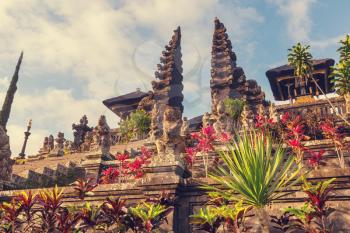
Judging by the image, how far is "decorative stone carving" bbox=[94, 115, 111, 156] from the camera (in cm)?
1320

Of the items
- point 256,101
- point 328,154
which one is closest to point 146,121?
point 256,101

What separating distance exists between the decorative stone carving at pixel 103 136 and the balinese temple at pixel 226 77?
19226 millimetres

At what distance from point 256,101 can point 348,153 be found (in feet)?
69.5

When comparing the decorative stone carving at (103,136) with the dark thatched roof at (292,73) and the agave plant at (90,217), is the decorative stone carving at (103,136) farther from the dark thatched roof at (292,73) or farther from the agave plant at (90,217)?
the dark thatched roof at (292,73)

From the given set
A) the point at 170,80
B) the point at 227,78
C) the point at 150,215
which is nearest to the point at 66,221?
the point at 150,215

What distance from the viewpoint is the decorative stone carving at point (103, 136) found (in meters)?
13.2

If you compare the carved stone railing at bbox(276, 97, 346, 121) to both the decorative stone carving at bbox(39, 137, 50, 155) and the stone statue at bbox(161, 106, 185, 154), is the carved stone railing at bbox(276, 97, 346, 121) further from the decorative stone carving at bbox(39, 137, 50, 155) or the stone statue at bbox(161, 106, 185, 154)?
the decorative stone carving at bbox(39, 137, 50, 155)

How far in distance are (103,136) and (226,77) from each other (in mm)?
25406

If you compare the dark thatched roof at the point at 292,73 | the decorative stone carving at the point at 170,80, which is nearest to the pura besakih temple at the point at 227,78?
the dark thatched roof at the point at 292,73

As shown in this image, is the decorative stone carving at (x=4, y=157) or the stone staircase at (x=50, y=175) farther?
the stone staircase at (x=50, y=175)

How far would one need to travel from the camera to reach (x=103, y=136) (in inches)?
540

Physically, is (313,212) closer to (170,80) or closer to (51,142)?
(51,142)

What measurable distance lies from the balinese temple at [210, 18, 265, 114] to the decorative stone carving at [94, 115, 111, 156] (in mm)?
19226

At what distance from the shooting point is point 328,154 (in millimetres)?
10602
